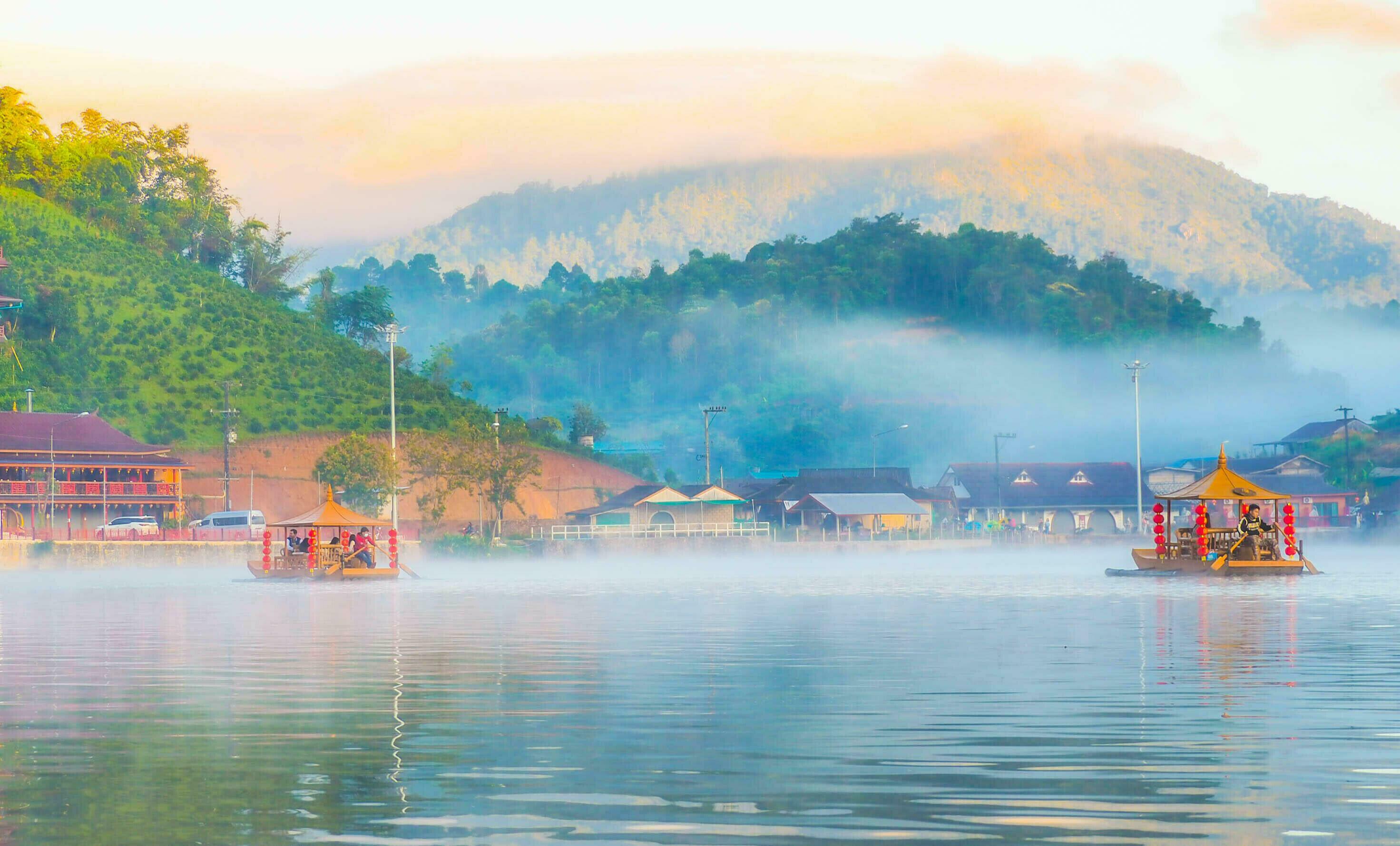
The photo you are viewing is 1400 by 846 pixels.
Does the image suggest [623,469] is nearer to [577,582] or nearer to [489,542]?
[489,542]

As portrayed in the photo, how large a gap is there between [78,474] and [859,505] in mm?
59293

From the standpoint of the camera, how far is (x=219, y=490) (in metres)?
128

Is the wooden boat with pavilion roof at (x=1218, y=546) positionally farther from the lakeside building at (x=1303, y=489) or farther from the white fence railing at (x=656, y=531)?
the lakeside building at (x=1303, y=489)

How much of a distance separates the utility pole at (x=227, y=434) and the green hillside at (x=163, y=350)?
1884 mm

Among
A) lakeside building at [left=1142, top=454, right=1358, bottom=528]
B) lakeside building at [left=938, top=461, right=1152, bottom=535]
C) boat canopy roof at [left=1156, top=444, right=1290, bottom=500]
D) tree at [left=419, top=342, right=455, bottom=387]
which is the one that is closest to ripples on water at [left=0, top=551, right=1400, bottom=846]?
boat canopy roof at [left=1156, top=444, right=1290, bottom=500]

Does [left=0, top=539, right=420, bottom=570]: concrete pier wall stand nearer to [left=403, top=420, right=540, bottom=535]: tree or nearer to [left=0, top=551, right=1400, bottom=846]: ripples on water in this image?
[left=403, top=420, right=540, bottom=535]: tree

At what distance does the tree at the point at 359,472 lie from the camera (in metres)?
102

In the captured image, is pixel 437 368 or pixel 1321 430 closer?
pixel 1321 430

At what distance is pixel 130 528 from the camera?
98.8m

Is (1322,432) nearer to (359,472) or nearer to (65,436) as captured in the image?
(359,472)

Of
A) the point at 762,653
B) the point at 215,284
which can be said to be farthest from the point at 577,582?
the point at 215,284

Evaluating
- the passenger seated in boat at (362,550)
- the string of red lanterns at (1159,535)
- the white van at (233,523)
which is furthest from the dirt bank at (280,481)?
the string of red lanterns at (1159,535)

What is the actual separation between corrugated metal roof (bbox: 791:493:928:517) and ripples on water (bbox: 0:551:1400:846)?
99.5m

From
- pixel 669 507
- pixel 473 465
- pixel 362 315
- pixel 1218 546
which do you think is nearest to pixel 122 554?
pixel 473 465
